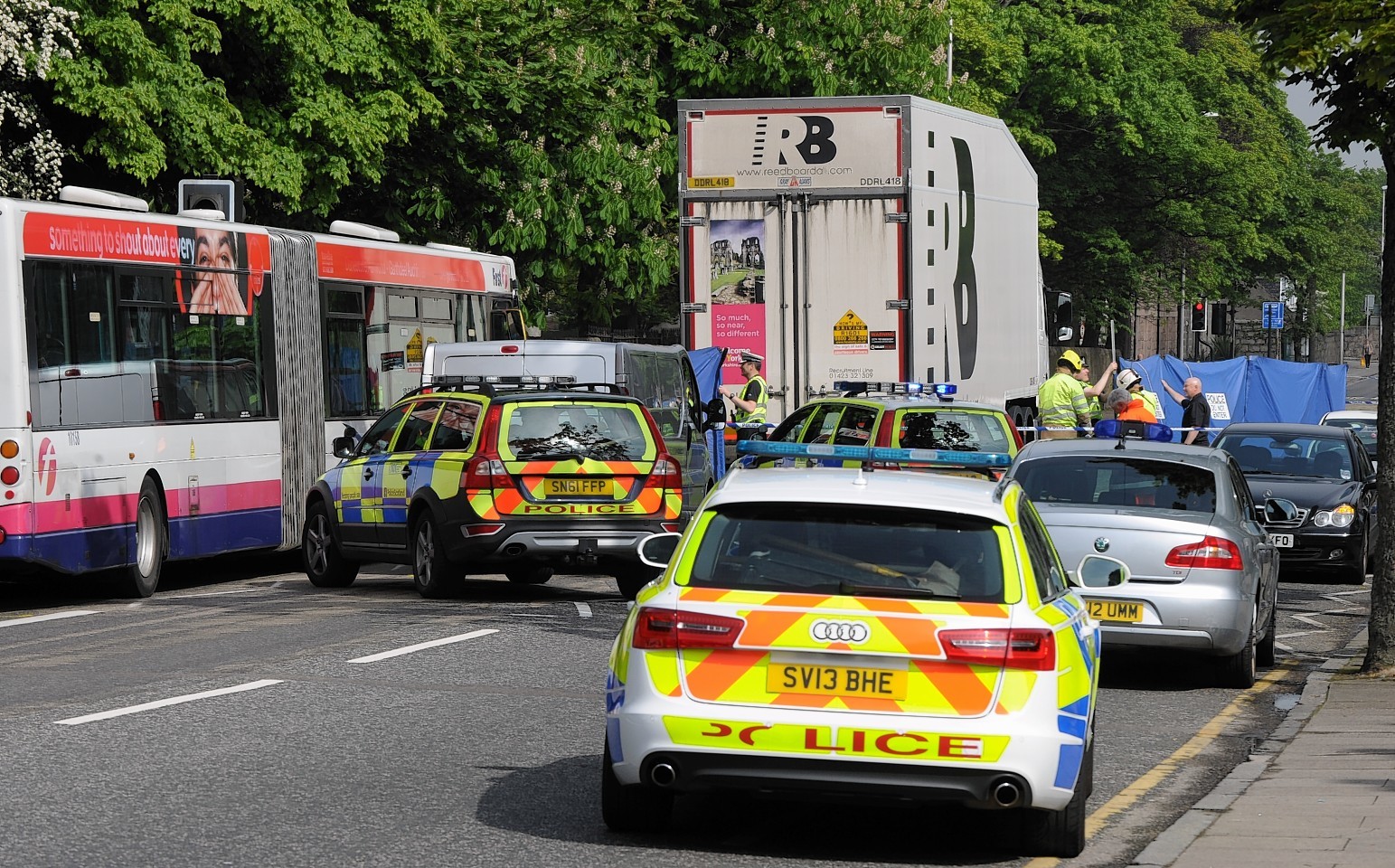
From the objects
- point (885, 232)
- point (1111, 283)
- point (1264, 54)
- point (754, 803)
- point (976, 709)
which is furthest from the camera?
point (1111, 283)

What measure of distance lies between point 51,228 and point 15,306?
2.61ft

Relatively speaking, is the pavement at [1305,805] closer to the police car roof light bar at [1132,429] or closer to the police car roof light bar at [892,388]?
the police car roof light bar at [1132,429]

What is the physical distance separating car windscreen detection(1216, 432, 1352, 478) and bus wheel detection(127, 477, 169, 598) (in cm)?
1061

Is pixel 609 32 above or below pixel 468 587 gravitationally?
above

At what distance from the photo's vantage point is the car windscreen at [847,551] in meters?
7.26

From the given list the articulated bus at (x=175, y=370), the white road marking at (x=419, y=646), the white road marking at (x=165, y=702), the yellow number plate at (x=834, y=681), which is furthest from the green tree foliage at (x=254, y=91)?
the yellow number plate at (x=834, y=681)

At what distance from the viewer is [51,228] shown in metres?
16.5

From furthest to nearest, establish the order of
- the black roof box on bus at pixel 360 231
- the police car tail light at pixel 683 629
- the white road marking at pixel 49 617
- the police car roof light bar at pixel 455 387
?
the black roof box on bus at pixel 360 231
the police car roof light bar at pixel 455 387
the white road marking at pixel 49 617
the police car tail light at pixel 683 629

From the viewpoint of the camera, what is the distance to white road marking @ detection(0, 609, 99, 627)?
1575 cm

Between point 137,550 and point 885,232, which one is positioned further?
point 885,232

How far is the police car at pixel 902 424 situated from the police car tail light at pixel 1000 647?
10.9 metres

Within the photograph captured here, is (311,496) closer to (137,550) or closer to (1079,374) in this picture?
(137,550)

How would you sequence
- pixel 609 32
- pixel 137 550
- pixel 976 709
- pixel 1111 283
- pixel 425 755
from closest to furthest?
pixel 976 709 < pixel 425 755 < pixel 137 550 < pixel 609 32 < pixel 1111 283

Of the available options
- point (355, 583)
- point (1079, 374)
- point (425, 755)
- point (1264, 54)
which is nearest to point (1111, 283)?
point (1079, 374)
